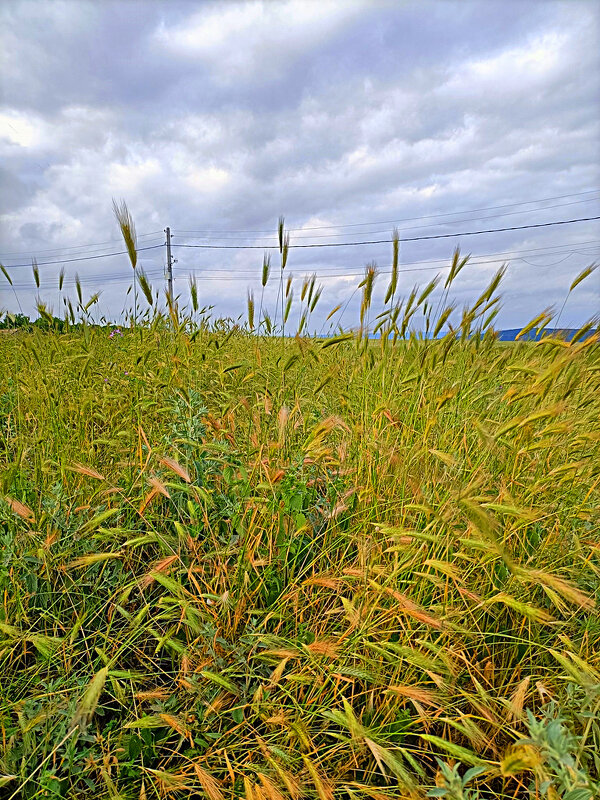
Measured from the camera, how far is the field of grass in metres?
1.22

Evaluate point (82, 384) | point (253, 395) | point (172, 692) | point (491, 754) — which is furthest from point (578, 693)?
point (82, 384)

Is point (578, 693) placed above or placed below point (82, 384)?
below

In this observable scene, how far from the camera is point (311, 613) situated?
1676 millimetres

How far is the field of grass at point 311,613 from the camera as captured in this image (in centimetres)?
122

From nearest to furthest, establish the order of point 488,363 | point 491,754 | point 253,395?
point 491,754 → point 253,395 → point 488,363

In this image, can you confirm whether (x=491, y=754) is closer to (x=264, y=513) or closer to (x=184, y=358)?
(x=264, y=513)

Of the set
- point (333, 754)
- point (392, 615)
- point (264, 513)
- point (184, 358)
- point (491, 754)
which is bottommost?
point (491, 754)

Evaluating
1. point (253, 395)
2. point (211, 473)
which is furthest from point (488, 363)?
point (211, 473)

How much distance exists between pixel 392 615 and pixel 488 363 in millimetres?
2108

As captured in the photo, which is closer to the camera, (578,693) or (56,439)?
(578,693)

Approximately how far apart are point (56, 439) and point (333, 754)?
1.86m

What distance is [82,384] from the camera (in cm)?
315

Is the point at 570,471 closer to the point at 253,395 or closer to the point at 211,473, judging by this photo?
the point at 211,473

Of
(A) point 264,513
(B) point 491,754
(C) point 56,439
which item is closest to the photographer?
(B) point 491,754
